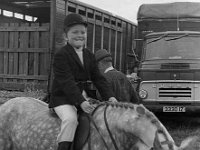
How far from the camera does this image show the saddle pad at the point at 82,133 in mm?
3615

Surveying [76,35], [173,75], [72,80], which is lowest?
[173,75]

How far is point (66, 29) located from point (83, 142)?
3.77 feet

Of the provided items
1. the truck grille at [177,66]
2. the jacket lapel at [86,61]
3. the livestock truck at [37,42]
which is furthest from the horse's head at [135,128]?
the truck grille at [177,66]

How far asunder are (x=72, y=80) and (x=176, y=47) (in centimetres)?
628

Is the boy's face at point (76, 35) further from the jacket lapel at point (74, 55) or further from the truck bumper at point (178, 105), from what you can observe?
the truck bumper at point (178, 105)

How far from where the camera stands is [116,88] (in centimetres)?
552

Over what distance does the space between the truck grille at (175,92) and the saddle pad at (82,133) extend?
5.65 meters

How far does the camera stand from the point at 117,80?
554 cm

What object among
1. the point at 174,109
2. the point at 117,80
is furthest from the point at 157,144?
the point at 174,109

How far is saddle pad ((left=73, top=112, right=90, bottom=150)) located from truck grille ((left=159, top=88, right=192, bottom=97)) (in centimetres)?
565

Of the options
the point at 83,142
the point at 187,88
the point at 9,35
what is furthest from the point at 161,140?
the point at 9,35

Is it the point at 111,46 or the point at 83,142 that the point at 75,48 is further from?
the point at 111,46

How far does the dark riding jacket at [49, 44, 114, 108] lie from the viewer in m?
3.70

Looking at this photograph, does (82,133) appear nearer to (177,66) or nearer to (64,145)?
(64,145)
